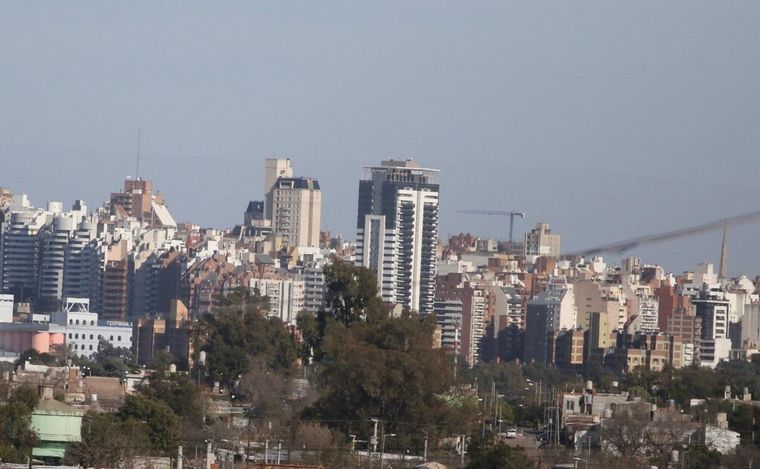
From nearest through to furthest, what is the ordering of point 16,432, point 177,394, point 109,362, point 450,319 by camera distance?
point 16,432, point 177,394, point 109,362, point 450,319

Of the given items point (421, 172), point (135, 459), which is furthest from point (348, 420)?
point (421, 172)

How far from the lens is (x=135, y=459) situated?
917 inches

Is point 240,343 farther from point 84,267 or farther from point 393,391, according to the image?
point 84,267

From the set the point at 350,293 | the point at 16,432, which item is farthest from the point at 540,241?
the point at 16,432

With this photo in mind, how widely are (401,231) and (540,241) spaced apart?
1673 centimetres

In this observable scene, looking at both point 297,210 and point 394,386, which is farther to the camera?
point 297,210

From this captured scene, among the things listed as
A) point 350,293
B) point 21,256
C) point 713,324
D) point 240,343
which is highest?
point 21,256

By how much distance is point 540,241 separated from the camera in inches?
4953

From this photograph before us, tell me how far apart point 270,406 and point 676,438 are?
576 centimetres

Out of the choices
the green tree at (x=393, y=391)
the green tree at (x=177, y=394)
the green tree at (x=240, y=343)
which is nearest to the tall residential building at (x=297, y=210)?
the green tree at (x=240, y=343)

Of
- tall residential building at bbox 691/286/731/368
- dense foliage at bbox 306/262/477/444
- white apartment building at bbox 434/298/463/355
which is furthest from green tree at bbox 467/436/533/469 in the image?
tall residential building at bbox 691/286/731/368

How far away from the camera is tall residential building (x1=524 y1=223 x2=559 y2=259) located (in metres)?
123

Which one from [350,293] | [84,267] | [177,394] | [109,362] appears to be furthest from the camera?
[84,267]

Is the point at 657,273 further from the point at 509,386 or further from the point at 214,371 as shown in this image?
the point at 214,371
